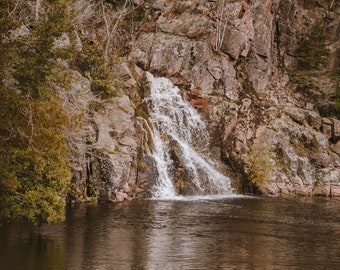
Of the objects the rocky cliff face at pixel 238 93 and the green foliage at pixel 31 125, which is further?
the rocky cliff face at pixel 238 93

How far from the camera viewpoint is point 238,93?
4997 cm

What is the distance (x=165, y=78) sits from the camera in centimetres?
4719

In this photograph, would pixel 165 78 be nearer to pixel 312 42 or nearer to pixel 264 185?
pixel 264 185

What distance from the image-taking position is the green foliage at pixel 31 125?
19.5 m

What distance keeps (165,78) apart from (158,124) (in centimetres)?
773

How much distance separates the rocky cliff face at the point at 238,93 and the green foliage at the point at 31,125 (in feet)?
30.5

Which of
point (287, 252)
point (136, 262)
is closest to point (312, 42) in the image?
point (287, 252)

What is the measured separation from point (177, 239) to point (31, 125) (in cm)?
802

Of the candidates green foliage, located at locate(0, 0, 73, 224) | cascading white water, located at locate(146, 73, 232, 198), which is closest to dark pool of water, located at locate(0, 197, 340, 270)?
green foliage, located at locate(0, 0, 73, 224)

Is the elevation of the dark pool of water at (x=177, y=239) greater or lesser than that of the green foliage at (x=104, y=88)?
lesser

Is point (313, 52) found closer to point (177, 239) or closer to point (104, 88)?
point (104, 88)

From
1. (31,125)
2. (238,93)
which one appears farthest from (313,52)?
(31,125)

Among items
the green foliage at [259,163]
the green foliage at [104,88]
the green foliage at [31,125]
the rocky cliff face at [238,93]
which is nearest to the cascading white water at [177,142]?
the rocky cliff face at [238,93]

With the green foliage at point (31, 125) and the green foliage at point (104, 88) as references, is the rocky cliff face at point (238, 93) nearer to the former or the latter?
the green foliage at point (104, 88)
